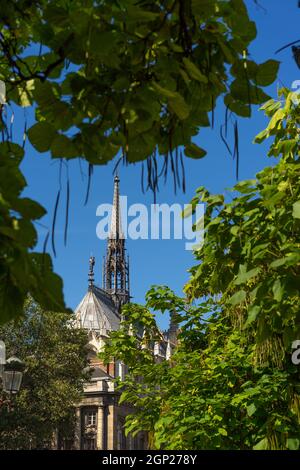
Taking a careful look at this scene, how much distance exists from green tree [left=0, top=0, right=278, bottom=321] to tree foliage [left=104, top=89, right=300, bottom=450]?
135cm

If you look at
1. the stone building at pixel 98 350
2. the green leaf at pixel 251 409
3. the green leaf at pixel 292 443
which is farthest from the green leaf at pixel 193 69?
the stone building at pixel 98 350

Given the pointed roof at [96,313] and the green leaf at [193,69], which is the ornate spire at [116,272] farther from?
the green leaf at [193,69]

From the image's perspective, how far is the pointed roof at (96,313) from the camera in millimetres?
88250

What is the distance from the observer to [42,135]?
3.31 metres

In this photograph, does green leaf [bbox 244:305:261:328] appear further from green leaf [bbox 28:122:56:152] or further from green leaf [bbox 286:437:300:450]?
green leaf [bbox 286:437:300:450]

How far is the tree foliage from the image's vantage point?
5.25 meters

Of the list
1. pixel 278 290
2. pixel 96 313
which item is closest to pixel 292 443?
pixel 278 290

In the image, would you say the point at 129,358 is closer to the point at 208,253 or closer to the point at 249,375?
the point at 249,375

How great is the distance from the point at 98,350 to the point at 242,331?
72.9m

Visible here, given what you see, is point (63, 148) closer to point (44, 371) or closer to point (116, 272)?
point (44, 371)

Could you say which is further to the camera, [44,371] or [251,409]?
[44,371]

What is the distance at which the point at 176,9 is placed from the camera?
3.38 meters

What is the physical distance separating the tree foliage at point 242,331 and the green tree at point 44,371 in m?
29.8
